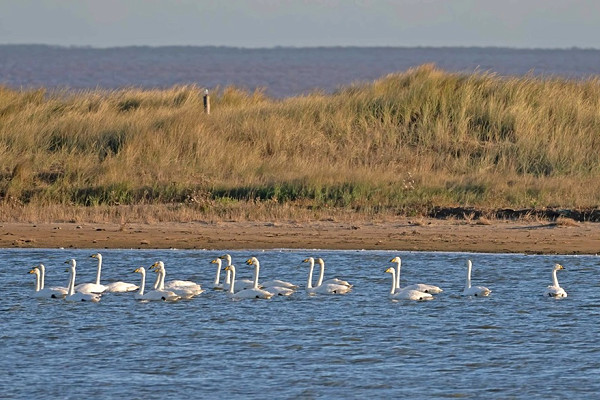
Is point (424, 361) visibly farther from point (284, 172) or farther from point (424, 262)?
point (284, 172)

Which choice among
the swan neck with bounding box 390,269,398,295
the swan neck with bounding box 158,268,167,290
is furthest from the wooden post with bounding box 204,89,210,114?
the swan neck with bounding box 390,269,398,295

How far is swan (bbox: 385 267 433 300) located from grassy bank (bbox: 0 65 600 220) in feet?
13.5

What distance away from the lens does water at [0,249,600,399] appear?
11555 mm

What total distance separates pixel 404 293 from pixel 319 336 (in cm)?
197

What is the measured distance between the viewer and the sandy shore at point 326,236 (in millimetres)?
17547

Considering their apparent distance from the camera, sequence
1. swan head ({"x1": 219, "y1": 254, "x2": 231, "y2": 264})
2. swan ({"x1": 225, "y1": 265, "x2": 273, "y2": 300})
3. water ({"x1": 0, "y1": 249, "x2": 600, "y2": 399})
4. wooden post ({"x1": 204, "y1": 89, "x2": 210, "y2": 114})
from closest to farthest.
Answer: water ({"x1": 0, "y1": 249, "x2": 600, "y2": 399}) < swan ({"x1": 225, "y1": 265, "x2": 273, "y2": 300}) < swan head ({"x1": 219, "y1": 254, "x2": 231, "y2": 264}) < wooden post ({"x1": 204, "y1": 89, "x2": 210, "y2": 114})

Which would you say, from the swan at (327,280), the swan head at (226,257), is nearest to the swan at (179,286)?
the swan head at (226,257)

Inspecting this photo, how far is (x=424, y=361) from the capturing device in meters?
12.4

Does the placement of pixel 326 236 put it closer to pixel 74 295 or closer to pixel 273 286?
pixel 273 286

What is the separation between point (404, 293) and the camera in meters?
15.0

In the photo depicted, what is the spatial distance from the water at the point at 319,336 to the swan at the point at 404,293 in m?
0.10

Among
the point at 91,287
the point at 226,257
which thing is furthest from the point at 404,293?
the point at 91,287

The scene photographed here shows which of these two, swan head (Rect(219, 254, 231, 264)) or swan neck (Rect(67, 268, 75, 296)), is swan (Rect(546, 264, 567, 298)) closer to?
swan head (Rect(219, 254, 231, 264))

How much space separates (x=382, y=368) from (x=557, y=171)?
10.3m
